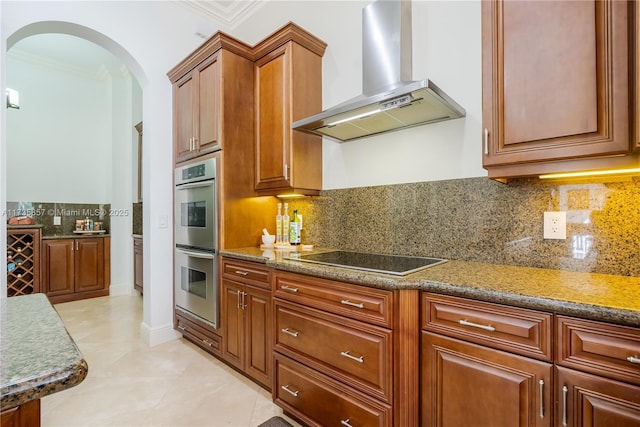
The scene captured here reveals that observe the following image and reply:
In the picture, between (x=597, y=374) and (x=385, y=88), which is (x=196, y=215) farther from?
(x=597, y=374)

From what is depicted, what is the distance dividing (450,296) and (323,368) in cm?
76

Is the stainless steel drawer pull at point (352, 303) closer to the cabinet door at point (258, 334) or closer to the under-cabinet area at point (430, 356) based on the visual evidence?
the under-cabinet area at point (430, 356)

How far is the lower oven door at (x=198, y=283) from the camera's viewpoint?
2.38 metres

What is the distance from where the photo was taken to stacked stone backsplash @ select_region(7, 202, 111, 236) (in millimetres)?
4223

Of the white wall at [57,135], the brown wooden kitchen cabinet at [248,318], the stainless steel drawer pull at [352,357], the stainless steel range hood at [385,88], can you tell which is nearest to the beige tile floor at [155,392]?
the brown wooden kitchen cabinet at [248,318]

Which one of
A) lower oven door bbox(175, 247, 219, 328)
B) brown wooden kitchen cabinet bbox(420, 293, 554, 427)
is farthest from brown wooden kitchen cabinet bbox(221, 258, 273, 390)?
brown wooden kitchen cabinet bbox(420, 293, 554, 427)

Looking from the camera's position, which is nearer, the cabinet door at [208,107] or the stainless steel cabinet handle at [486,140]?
the stainless steel cabinet handle at [486,140]

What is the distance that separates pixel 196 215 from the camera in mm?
2619

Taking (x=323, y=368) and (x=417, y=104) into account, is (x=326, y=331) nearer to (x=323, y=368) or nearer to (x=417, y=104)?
(x=323, y=368)

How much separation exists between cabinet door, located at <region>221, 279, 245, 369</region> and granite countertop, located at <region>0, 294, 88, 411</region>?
4.89ft

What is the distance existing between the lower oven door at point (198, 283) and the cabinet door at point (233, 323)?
0.31 feet

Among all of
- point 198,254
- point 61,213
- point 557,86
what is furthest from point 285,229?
point 61,213

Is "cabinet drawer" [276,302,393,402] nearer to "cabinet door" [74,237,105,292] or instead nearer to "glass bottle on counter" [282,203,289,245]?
"glass bottle on counter" [282,203,289,245]

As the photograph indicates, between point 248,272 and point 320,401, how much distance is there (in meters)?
0.91
